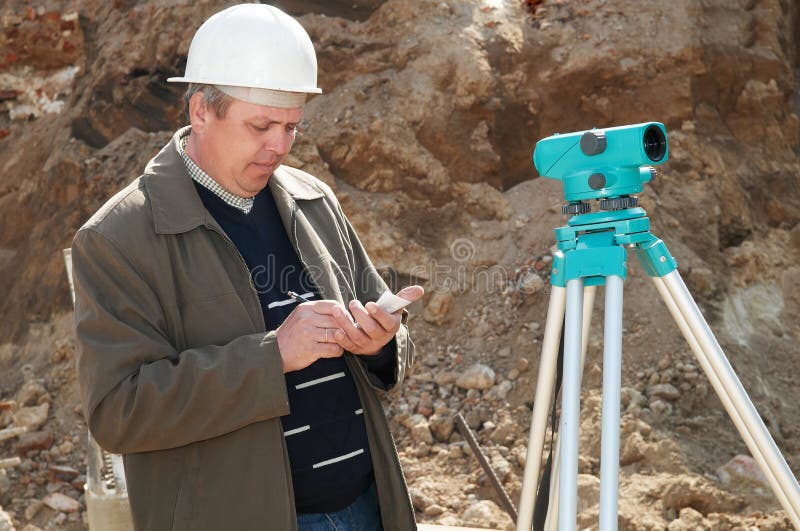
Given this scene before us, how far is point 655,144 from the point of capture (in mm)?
1984

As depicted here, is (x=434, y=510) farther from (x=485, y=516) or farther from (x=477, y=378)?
(x=477, y=378)

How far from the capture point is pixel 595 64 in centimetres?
594

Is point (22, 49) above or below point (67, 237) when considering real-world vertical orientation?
above

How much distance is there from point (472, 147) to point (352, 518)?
408 cm

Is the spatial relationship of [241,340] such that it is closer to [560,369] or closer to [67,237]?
[560,369]

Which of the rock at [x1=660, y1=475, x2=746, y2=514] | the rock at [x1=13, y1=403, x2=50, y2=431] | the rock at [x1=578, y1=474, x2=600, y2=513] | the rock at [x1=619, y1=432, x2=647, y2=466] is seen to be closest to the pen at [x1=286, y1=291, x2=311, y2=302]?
the rock at [x1=578, y1=474, x2=600, y2=513]

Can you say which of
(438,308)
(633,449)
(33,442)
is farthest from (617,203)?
(33,442)

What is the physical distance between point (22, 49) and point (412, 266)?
3455mm

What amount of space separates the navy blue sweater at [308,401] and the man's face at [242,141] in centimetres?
7

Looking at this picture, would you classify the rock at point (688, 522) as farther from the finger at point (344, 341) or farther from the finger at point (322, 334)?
the finger at point (322, 334)

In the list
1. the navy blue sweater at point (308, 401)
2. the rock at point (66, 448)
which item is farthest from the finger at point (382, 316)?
the rock at point (66, 448)

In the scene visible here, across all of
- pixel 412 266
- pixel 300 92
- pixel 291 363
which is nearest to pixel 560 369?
pixel 291 363

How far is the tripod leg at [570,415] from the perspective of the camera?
181 cm

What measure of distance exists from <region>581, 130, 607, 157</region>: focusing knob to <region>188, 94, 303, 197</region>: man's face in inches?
27.0
